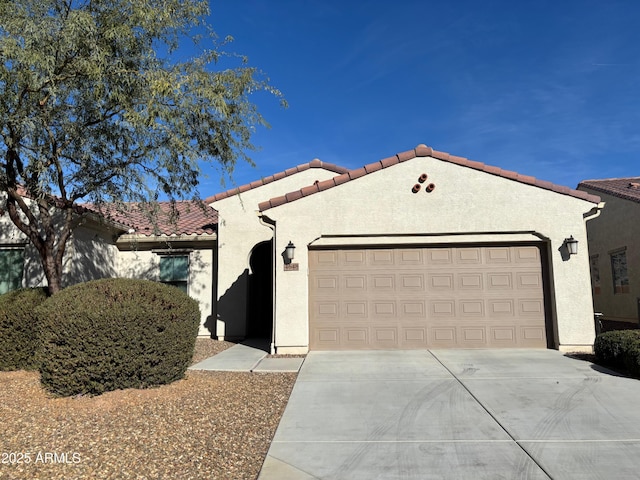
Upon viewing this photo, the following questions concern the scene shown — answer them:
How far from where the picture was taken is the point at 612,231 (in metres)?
15.6

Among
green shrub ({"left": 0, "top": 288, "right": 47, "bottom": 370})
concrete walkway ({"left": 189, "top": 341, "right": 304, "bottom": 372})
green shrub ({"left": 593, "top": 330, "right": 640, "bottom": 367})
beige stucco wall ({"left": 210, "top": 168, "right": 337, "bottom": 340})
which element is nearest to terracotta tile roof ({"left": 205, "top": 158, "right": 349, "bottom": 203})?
beige stucco wall ({"left": 210, "top": 168, "right": 337, "bottom": 340})

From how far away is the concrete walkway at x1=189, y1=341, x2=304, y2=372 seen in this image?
8.48 metres

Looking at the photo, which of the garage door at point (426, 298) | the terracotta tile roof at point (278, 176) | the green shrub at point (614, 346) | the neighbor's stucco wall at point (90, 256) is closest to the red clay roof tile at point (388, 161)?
the garage door at point (426, 298)

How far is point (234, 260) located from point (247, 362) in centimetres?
460

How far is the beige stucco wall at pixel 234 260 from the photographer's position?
13.2m

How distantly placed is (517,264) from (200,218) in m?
10.0

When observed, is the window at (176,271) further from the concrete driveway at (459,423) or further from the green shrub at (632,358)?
the green shrub at (632,358)

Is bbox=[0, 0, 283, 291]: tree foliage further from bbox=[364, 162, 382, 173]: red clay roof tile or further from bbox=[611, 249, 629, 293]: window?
bbox=[611, 249, 629, 293]: window

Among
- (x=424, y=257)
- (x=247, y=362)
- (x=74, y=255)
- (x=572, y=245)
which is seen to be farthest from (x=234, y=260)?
(x=572, y=245)

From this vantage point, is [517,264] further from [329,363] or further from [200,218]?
[200,218]

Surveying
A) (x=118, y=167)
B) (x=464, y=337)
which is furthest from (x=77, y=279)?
(x=464, y=337)

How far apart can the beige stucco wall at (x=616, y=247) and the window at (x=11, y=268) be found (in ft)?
60.7

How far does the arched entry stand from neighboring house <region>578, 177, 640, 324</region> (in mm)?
11648

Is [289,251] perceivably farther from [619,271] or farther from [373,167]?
[619,271]
